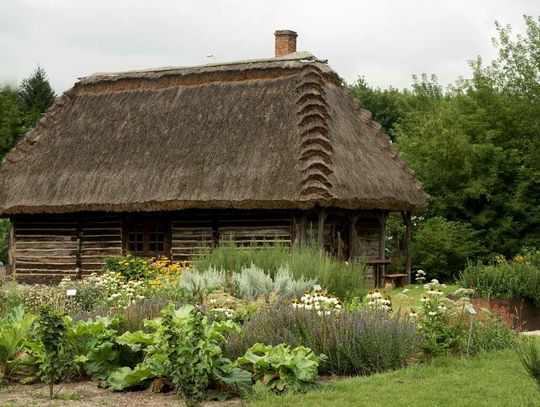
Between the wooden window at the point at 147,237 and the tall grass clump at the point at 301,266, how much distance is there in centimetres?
875

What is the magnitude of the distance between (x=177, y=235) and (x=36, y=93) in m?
34.6

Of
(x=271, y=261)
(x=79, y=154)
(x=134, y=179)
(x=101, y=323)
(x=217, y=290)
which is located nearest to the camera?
(x=101, y=323)

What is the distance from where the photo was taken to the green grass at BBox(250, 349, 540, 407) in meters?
8.91

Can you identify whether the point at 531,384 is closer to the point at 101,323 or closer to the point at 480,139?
the point at 101,323

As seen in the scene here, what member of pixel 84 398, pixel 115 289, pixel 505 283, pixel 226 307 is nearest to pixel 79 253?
pixel 115 289

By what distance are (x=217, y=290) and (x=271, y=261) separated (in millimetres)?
2967

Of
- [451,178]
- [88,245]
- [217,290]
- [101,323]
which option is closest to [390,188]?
[451,178]

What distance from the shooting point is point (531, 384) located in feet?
31.6

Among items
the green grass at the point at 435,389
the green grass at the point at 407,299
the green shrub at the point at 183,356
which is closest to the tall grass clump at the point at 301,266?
the green grass at the point at 407,299

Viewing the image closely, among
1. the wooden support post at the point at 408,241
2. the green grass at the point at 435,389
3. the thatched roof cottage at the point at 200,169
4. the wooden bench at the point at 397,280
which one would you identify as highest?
the thatched roof cottage at the point at 200,169

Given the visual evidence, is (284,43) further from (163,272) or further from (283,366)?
(283,366)

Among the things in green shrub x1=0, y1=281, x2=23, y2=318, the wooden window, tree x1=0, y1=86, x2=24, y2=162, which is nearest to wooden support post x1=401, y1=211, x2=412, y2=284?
the wooden window

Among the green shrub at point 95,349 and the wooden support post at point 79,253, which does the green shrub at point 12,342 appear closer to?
the green shrub at point 95,349

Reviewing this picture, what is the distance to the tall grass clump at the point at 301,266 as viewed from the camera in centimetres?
1503
